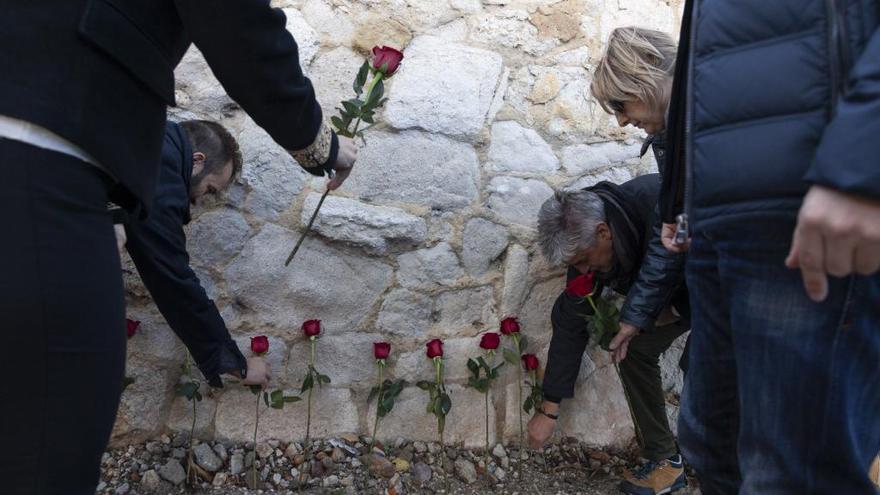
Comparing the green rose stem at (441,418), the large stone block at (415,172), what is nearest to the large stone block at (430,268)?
the large stone block at (415,172)

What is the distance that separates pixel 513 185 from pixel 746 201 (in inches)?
61.8

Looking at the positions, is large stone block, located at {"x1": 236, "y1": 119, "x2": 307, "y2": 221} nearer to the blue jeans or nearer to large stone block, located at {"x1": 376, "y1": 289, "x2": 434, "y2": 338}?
large stone block, located at {"x1": 376, "y1": 289, "x2": 434, "y2": 338}

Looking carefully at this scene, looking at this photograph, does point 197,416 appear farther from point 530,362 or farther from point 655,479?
point 655,479

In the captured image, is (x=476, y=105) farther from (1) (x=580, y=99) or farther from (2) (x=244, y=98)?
(2) (x=244, y=98)

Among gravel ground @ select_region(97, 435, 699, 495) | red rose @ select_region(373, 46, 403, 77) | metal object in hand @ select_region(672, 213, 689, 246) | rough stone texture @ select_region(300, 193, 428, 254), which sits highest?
red rose @ select_region(373, 46, 403, 77)

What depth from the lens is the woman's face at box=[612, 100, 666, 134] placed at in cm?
219

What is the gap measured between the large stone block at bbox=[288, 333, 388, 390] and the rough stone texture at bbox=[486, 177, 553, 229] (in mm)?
586

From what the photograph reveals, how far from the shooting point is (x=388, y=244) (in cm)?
249

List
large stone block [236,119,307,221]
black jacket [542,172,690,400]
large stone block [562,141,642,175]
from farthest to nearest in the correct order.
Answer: large stone block [562,141,642,175] → large stone block [236,119,307,221] → black jacket [542,172,690,400]

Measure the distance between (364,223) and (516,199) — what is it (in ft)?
1.74

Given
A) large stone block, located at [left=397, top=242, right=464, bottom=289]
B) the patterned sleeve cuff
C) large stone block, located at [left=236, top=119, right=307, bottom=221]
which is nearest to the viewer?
the patterned sleeve cuff

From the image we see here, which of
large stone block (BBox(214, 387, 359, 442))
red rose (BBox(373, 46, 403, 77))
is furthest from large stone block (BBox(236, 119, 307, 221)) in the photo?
large stone block (BBox(214, 387, 359, 442))

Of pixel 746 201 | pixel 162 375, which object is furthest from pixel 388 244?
pixel 746 201

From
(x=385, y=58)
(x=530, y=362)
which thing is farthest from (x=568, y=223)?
(x=385, y=58)
